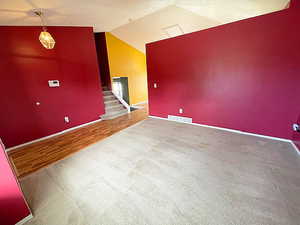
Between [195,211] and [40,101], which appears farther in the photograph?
[40,101]

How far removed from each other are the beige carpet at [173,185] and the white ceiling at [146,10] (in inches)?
108

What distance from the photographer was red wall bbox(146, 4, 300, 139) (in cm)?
232

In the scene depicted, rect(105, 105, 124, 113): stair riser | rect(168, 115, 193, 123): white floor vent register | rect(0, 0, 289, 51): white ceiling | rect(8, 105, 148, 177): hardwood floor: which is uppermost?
rect(0, 0, 289, 51): white ceiling

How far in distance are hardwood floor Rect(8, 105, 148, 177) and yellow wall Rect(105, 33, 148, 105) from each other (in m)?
2.98

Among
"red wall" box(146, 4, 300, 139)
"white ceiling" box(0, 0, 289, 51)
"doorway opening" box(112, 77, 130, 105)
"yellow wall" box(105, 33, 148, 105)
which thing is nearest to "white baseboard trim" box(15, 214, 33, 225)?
"white ceiling" box(0, 0, 289, 51)

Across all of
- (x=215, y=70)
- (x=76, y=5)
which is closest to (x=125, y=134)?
(x=215, y=70)

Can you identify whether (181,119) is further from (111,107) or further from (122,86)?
(122,86)

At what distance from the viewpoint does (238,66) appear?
2.76 meters

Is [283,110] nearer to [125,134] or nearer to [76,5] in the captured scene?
[125,134]

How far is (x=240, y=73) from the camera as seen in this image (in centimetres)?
276

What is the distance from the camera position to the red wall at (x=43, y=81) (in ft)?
8.96

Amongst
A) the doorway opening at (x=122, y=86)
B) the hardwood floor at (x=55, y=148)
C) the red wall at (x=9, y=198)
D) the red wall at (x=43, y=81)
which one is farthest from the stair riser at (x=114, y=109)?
the red wall at (x=9, y=198)

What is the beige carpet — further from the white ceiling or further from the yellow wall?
the yellow wall

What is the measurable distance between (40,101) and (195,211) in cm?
394
